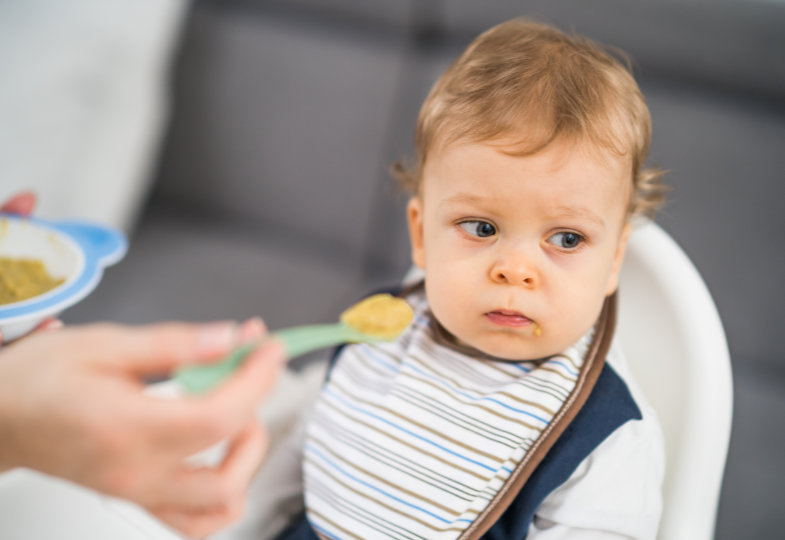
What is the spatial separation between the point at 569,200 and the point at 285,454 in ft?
1.56

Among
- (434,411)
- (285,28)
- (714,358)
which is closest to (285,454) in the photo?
(434,411)

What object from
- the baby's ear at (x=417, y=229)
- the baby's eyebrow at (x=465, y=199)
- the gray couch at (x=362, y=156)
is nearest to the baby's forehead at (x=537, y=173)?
the baby's eyebrow at (x=465, y=199)

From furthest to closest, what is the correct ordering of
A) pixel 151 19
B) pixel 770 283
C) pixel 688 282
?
pixel 151 19 < pixel 770 283 < pixel 688 282

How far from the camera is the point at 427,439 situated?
0.67 meters

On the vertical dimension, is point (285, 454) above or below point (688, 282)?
below

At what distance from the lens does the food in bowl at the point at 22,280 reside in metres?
0.77

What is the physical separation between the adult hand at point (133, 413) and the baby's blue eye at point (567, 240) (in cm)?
33

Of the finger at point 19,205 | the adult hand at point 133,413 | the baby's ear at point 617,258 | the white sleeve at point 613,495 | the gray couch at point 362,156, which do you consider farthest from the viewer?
the gray couch at point 362,156

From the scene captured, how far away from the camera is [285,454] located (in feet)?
2.67

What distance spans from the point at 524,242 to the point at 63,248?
583 millimetres

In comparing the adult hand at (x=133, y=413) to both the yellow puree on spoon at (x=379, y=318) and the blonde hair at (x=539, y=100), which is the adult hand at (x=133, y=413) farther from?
the blonde hair at (x=539, y=100)

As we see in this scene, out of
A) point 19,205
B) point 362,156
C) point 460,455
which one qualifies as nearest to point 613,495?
point 460,455

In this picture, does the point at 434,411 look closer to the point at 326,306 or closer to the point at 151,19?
the point at 326,306

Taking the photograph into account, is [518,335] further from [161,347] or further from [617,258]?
[161,347]
